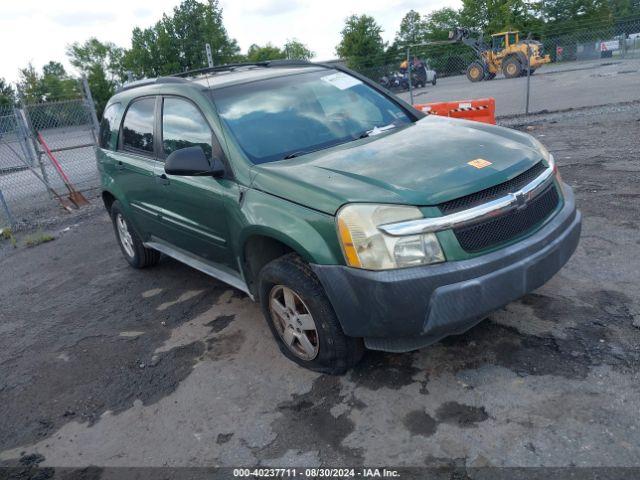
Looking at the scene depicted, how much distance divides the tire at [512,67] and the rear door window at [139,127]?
25.1 m

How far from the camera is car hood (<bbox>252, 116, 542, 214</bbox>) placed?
2822 millimetres

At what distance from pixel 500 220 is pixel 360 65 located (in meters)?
23.9

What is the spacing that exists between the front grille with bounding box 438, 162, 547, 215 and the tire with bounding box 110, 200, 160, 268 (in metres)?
3.69

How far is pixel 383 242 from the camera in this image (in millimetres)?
2709

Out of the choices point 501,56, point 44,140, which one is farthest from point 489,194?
point 501,56

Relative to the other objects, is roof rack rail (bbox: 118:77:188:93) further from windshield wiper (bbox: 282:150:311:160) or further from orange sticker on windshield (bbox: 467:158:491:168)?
orange sticker on windshield (bbox: 467:158:491:168)

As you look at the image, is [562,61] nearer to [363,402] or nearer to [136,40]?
[363,402]

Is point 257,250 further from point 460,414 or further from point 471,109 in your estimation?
point 471,109

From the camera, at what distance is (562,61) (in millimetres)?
27156

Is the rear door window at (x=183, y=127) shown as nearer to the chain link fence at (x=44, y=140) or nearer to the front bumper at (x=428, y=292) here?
the front bumper at (x=428, y=292)

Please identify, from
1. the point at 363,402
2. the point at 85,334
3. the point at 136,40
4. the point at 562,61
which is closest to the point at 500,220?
the point at 363,402

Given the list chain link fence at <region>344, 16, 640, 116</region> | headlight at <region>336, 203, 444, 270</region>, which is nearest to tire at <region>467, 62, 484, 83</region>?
chain link fence at <region>344, 16, 640, 116</region>

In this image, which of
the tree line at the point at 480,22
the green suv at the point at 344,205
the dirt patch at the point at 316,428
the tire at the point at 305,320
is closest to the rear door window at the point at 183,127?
the green suv at the point at 344,205

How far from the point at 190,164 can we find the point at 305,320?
124 centimetres
